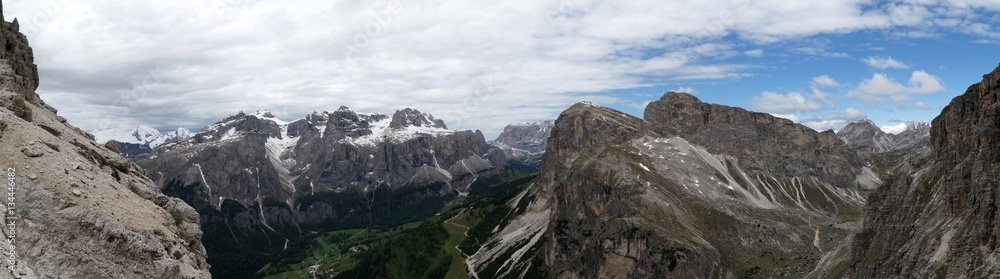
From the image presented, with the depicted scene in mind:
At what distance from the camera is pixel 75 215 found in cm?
3812

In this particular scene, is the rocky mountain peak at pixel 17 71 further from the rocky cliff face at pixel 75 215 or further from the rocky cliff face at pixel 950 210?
the rocky cliff face at pixel 950 210

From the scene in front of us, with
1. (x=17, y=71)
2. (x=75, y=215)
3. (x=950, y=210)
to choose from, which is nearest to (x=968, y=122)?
(x=950, y=210)

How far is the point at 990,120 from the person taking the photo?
322ft

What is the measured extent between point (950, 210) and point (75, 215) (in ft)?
417

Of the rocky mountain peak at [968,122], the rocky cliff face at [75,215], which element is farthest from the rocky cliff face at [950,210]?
the rocky cliff face at [75,215]

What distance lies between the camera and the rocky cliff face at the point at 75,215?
36344 mm

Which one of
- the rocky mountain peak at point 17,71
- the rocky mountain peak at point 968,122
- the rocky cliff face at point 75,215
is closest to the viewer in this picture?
the rocky cliff face at point 75,215

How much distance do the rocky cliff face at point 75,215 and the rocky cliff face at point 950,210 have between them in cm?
9964

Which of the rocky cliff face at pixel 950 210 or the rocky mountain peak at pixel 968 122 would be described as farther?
the rocky mountain peak at pixel 968 122

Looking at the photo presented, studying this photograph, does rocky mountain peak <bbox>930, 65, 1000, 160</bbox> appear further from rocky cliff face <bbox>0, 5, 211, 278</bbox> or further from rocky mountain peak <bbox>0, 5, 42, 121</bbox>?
rocky mountain peak <bbox>0, 5, 42, 121</bbox>

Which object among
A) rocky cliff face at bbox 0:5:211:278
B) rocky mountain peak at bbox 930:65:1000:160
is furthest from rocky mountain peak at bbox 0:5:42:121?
rocky mountain peak at bbox 930:65:1000:160

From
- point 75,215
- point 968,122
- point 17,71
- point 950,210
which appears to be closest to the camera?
point 75,215

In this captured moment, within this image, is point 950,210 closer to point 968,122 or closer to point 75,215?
point 968,122

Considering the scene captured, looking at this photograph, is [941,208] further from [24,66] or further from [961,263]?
[24,66]
